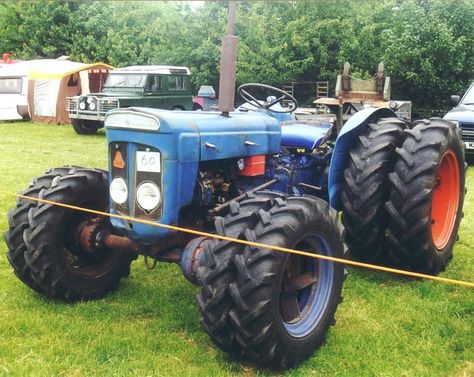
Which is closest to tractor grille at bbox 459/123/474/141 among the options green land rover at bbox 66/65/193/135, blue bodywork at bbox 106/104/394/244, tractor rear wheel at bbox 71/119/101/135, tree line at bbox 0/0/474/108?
tree line at bbox 0/0/474/108

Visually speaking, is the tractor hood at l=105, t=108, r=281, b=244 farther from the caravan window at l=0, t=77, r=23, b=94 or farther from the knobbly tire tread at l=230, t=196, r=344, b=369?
the caravan window at l=0, t=77, r=23, b=94

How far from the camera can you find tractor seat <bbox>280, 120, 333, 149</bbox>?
4723mm

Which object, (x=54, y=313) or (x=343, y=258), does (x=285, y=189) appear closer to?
(x=343, y=258)

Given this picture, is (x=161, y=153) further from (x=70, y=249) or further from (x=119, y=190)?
(x=70, y=249)

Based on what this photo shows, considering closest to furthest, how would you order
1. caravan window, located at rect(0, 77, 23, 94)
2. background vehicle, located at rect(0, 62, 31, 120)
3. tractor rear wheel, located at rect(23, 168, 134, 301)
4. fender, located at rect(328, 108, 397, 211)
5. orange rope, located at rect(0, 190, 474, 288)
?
orange rope, located at rect(0, 190, 474, 288), tractor rear wheel, located at rect(23, 168, 134, 301), fender, located at rect(328, 108, 397, 211), background vehicle, located at rect(0, 62, 31, 120), caravan window, located at rect(0, 77, 23, 94)

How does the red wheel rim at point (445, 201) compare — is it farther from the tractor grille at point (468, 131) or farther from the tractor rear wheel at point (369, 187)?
→ the tractor grille at point (468, 131)

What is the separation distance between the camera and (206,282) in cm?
282

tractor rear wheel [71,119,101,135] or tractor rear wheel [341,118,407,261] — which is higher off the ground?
tractor rear wheel [341,118,407,261]

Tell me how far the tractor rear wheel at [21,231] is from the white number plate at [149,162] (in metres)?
0.81

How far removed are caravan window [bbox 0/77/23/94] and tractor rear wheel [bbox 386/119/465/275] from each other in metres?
17.3

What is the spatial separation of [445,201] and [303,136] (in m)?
1.34

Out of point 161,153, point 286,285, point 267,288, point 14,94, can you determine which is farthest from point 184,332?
point 14,94

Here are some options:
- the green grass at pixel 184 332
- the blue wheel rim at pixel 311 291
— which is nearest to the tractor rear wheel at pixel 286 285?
the blue wheel rim at pixel 311 291

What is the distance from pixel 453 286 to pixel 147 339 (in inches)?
95.1
